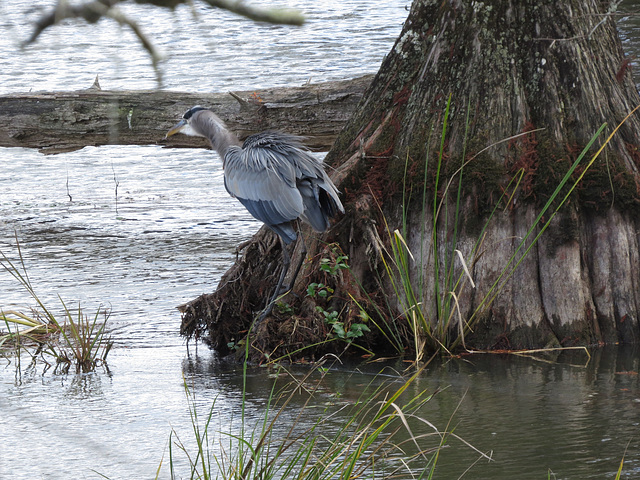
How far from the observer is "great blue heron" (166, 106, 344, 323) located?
18.0 ft

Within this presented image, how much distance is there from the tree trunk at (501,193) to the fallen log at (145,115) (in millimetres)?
2069

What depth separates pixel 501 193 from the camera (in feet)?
17.7

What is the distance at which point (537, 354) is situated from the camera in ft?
17.4

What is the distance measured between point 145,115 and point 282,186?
272 cm

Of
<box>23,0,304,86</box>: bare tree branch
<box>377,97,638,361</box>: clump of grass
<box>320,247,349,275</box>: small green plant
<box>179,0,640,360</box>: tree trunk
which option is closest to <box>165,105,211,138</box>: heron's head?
<box>179,0,640,360</box>: tree trunk

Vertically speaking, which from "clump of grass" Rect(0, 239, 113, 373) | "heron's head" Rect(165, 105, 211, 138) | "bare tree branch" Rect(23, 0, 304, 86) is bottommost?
"clump of grass" Rect(0, 239, 113, 373)

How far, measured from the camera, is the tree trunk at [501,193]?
538 centimetres

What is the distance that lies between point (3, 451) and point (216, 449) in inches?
34.5

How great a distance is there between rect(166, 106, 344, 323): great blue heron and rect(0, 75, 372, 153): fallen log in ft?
5.54

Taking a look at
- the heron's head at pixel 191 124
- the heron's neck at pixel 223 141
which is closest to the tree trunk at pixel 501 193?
the heron's neck at pixel 223 141

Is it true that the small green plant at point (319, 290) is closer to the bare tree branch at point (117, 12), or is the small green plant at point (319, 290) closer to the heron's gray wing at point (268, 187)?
the heron's gray wing at point (268, 187)

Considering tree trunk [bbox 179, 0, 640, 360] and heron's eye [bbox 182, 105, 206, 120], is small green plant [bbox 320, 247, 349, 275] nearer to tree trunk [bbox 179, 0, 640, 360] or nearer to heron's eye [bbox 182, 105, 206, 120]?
tree trunk [bbox 179, 0, 640, 360]

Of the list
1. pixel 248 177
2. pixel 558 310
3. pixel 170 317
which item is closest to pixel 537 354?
pixel 558 310

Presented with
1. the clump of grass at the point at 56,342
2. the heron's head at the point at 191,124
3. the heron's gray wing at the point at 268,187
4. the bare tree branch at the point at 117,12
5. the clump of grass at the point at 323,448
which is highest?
the heron's head at the point at 191,124
